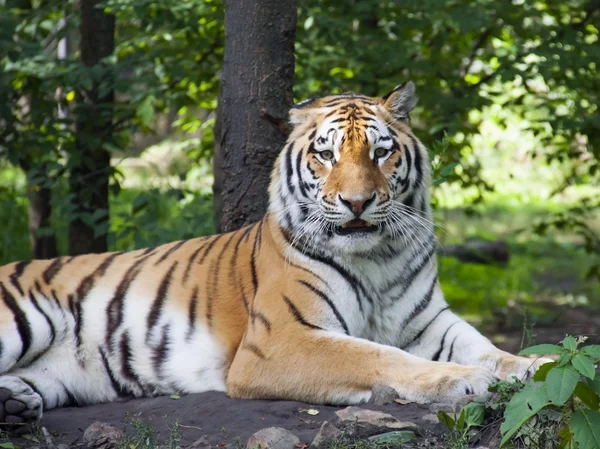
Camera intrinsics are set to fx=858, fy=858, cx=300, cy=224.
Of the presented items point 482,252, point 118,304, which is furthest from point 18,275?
point 482,252

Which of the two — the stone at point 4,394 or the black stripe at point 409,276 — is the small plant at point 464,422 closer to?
the black stripe at point 409,276

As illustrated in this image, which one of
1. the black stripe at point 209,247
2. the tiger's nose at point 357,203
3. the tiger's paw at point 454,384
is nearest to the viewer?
the tiger's paw at point 454,384

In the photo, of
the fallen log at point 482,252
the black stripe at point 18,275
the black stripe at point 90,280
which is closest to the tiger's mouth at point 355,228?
the black stripe at point 90,280

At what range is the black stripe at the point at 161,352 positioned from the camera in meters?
3.80

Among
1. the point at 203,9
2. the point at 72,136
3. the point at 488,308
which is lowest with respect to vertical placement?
the point at 488,308

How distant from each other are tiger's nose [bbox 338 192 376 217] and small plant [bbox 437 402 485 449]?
0.88 m

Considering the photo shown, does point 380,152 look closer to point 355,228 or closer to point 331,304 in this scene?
point 355,228

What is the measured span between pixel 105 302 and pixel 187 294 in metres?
0.40

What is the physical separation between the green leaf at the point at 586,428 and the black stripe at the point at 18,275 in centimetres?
252

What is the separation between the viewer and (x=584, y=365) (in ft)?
8.20

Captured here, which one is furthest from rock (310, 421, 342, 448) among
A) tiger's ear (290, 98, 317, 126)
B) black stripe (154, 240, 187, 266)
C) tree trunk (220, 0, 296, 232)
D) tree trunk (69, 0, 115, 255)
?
tree trunk (69, 0, 115, 255)

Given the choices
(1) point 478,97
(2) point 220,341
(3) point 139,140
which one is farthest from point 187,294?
(3) point 139,140

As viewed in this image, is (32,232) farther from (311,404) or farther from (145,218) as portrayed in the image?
(311,404)

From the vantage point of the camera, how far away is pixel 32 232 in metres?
6.96
